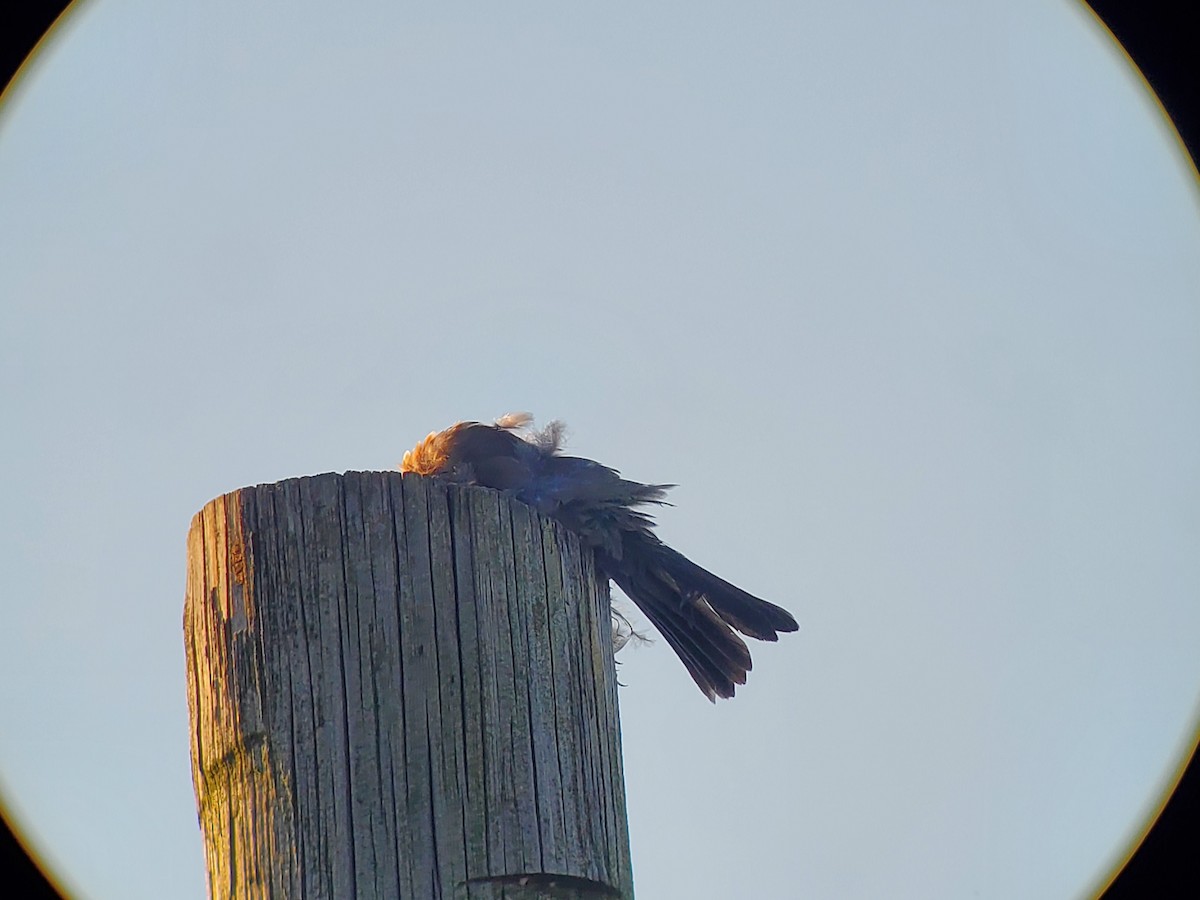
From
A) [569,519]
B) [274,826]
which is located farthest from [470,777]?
[569,519]

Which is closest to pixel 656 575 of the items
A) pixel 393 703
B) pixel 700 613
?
pixel 700 613

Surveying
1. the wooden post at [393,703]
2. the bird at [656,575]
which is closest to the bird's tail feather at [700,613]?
the bird at [656,575]

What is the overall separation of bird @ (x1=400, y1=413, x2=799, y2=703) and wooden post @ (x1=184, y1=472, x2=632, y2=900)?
130 centimetres

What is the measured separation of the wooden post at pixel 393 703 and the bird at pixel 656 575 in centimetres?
130

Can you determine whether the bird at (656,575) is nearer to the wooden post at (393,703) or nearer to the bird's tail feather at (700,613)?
the bird's tail feather at (700,613)

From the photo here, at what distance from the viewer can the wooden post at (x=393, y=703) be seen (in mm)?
1910

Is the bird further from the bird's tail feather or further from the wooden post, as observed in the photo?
the wooden post

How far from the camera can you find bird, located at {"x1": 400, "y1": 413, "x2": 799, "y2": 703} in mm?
3492

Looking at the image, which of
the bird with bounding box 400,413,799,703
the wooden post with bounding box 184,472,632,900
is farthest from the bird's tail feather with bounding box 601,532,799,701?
the wooden post with bounding box 184,472,632,900

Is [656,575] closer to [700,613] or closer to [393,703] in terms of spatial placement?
[700,613]

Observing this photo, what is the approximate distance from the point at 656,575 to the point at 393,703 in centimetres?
162

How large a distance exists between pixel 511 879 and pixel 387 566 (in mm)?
471

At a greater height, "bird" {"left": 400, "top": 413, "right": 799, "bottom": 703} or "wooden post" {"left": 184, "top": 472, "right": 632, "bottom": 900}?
"bird" {"left": 400, "top": 413, "right": 799, "bottom": 703}

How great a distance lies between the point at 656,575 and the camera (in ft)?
11.6
